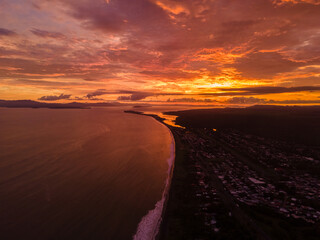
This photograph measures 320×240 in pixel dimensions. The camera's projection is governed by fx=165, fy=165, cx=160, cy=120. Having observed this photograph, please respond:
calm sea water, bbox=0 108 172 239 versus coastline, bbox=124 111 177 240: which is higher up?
coastline, bbox=124 111 177 240

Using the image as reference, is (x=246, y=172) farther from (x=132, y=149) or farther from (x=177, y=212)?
(x=132, y=149)

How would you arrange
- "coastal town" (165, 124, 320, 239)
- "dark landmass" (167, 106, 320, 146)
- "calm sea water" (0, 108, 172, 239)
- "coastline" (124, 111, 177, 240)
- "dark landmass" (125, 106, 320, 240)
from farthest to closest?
"dark landmass" (167, 106, 320, 146), "coastal town" (165, 124, 320, 239), "calm sea water" (0, 108, 172, 239), "dark landmass" (125, 106, 320, 240), "coastline" (124, 111, 177, 240)

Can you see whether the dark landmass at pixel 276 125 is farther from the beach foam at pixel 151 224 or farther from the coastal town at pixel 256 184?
the beach foam at pixel 151 224

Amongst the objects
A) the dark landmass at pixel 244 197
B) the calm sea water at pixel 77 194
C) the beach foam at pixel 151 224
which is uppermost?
the dark landmass at pixel 244 197

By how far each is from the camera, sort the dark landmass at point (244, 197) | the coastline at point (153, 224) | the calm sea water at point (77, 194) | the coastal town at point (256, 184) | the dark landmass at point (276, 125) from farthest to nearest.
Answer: the dark landmass at point (276, 125) → the coastal town at point (256, 184) → the calm sea water at point (77, 194) → the dark landmass at point (244, 197) → the coastline at point (153, 224)

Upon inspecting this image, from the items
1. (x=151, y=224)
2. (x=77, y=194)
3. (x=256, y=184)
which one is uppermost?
(x=256, y=184)

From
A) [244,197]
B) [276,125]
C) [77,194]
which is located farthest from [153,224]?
[276,125]

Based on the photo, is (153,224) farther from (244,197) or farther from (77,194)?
(77,194)

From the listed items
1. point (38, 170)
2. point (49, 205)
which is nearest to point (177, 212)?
point (49, 205)

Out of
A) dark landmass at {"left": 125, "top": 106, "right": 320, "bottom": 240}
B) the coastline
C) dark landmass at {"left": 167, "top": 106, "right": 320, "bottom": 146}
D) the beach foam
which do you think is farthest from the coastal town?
dark landmass at {"left": 167, "top": 106, "right": 320, "bottom": 146}

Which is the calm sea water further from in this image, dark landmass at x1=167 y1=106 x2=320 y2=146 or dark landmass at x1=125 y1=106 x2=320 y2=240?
dark landmass at x1=167 y1=106 x2=320 y2=146

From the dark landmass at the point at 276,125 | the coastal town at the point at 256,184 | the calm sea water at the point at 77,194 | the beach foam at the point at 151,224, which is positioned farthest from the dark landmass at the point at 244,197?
the dark landmass at the point at 276,125
